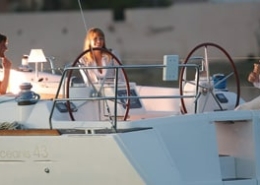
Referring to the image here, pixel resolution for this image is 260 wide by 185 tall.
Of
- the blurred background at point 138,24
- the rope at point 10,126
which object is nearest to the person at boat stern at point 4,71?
the rope at point 10,126

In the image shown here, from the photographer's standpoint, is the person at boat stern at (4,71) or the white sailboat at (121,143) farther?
the person at boat stern at (4,71)

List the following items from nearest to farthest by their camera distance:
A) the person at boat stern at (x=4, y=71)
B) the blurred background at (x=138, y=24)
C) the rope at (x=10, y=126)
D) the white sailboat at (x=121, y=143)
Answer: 1. the white sailboat at (x=121, y=143)
2. the rope at (x=10, y=126)
3. the person at boat stern at (x=4, y=71)
4. the blurred background at (x=138, y=24)

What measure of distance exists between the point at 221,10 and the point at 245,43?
2565 mm

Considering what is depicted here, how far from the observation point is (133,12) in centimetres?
3541

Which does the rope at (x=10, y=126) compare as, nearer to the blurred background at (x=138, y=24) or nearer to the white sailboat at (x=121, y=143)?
the white sailboat at (x=121, y=143)

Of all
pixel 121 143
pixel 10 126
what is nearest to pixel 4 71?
pixel 10 126

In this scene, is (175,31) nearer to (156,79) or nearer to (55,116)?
(156,79)

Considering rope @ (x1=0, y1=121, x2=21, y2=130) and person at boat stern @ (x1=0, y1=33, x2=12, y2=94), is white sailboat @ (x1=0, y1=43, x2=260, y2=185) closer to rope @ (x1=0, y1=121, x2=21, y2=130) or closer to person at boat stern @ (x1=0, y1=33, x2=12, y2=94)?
rope @ (x1=0, y1=121, x2=21, y2=130)

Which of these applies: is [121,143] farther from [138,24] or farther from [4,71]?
[138,24]

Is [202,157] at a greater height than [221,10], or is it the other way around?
[221,10]

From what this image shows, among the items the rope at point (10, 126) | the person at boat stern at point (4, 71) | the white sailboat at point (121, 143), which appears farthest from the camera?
the person at boat stern at point (4, 71)

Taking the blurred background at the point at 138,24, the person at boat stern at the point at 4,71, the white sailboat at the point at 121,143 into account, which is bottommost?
the white sailboat at the point at 121,143

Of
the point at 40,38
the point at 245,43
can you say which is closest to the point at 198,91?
the point at 245,43

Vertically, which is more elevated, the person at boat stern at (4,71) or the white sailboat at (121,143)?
the person at boat stern at (4,71)
